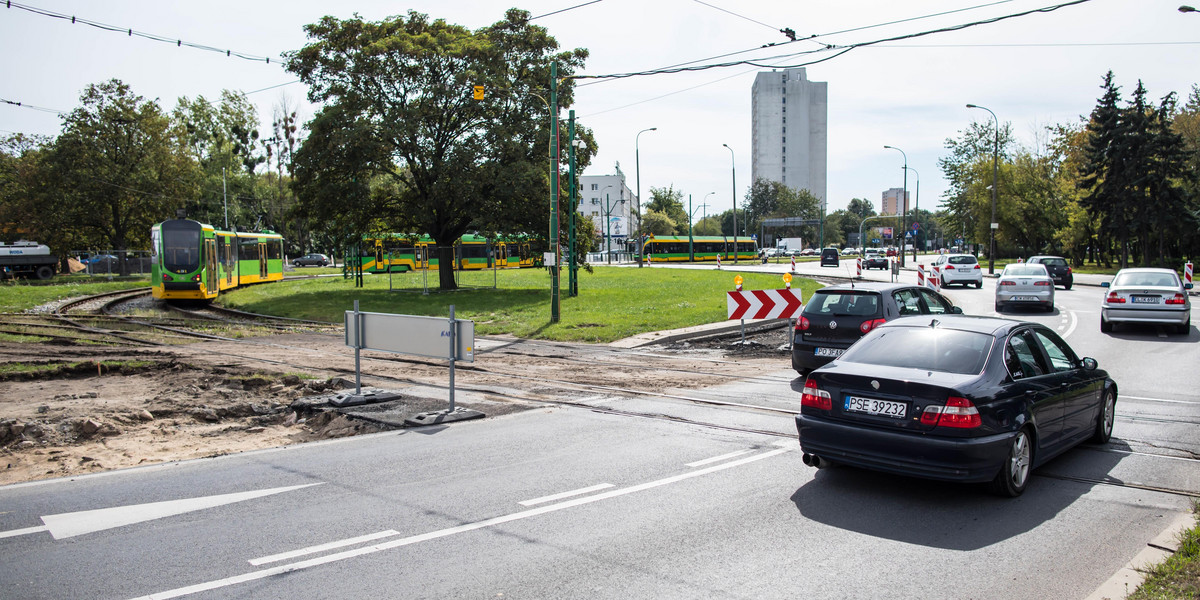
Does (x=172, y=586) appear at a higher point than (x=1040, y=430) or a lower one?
lower

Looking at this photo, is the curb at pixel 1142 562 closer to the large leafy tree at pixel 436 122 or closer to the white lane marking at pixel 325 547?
the white lane marking at pixel 325 547

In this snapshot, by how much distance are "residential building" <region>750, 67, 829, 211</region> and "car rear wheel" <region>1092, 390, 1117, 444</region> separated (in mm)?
153074

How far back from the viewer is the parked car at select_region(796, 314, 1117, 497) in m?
5.69

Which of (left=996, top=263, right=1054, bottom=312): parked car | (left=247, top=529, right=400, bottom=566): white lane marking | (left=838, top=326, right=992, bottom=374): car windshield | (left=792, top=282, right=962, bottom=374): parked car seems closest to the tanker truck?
(left=792, top=282, right=962, bottom=374): parked car

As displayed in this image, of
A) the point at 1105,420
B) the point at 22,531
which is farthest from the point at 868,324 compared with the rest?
the point at 22,531

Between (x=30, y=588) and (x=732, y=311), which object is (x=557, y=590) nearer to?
(x=30, y=588)

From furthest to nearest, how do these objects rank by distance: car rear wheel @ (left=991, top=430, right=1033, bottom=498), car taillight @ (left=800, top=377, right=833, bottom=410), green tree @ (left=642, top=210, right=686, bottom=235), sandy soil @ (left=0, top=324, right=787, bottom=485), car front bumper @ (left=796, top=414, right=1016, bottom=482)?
green tree @ (left=642, top=210, right=686, bottom=235), sandy soil @ (left=0, top=324, right=787, bottom=485), car taillight @ (left=800, top=377, right=833, bottom=410), car rear wheel @ (left=991, top=430, right=1033, bottom=498), car front bumper @ (left=796, top=414, right=1016, bottom=482)

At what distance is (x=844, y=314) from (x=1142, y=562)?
7.18 meters

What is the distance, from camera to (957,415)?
5.68 m

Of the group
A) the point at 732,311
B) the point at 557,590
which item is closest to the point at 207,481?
the point at 557,590

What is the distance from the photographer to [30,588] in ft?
14.2

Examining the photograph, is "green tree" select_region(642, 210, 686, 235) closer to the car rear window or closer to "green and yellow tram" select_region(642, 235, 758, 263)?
"green and yellow tram" select_region(642, 235, 758, 263)

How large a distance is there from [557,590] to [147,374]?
11.1m

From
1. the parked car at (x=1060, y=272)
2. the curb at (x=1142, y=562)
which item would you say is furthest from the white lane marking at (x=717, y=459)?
the parked car at (x=1060, y=272)
